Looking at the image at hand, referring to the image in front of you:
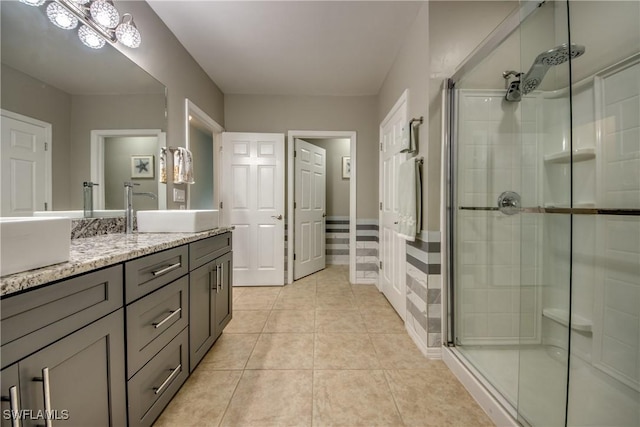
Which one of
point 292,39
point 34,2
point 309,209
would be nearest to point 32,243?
point 34,2

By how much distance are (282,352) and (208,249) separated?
0.86 meters

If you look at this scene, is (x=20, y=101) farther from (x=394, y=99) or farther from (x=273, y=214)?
(x=394, y=99)

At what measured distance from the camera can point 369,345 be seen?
1.78 m

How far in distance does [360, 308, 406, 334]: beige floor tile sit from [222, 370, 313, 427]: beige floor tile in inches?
29.8

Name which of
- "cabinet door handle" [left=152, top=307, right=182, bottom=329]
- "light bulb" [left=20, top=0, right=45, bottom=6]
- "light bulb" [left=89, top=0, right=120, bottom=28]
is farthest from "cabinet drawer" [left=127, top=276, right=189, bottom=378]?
"light bulb" [left=89, top=0, right=120, bottom=28]

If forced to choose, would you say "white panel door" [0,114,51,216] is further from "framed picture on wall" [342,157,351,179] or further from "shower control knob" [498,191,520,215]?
"framed picture on wall" [342,157,351,179]

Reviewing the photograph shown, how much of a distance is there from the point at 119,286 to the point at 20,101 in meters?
0.89

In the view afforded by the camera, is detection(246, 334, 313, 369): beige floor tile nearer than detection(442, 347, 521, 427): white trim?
No

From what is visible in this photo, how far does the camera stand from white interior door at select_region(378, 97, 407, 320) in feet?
7.18

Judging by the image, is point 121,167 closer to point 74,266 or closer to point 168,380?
point 74,266

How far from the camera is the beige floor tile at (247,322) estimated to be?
1.99 m

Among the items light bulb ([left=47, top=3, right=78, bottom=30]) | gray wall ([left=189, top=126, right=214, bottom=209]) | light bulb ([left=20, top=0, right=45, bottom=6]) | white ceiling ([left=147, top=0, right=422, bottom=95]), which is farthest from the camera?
gray wall ([left=189, top=126, right=214, bottom=209])

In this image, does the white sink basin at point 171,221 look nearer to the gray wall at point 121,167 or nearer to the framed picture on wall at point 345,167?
the gray wall at point 121,167

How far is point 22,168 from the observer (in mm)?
1006
